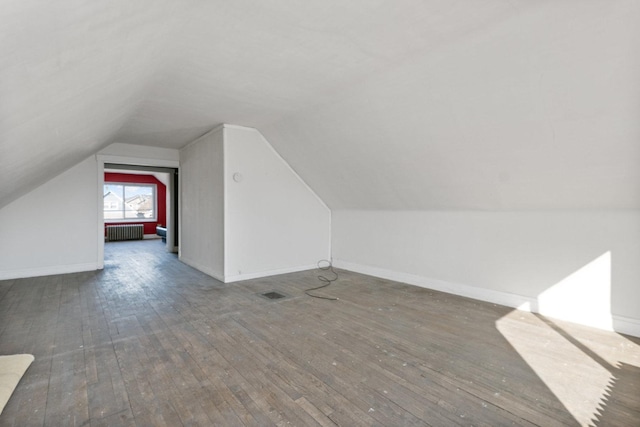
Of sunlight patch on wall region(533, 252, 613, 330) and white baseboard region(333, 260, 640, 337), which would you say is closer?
white baseboard region(333, 260, 640, 337)

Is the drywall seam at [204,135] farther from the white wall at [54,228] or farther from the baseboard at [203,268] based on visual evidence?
the baseboard at [203,268]

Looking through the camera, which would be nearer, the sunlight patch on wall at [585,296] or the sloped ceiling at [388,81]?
the sloped ceiling at [388,81]

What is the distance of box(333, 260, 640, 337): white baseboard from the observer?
9.89 ft

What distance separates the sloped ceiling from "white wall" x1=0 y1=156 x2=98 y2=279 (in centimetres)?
231

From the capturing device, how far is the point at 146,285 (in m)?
4.79

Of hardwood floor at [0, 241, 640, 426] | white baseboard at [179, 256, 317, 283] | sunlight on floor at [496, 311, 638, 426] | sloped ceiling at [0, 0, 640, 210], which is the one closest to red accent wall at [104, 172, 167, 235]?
white baseboard at [179, 256, 317, 283]

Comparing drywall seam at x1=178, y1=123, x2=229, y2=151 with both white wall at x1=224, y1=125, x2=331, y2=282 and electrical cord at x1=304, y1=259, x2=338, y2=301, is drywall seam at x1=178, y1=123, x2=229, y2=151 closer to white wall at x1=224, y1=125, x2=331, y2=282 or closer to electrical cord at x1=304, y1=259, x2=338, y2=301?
white wall at x1=224, y1=125, x2=331, y2=282

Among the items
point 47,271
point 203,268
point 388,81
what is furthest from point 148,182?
point 388,81

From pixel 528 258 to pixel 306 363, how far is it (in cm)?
291

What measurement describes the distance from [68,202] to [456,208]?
664 centimetres

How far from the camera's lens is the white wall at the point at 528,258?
3.07m

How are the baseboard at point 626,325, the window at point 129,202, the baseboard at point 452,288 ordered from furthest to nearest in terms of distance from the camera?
the window at point 129,202 → the baseboard at point 452,288 → the baseboard at point 626,325

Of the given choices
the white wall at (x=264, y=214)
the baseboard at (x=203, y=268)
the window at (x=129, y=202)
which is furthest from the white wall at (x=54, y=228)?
the window at (x=129, y=202)

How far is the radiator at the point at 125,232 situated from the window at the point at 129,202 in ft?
2.83
